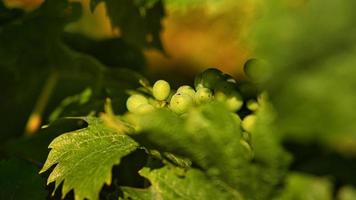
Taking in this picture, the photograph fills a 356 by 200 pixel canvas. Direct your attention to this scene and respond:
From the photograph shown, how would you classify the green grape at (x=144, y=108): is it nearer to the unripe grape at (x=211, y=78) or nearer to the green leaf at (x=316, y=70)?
the unripe grape at (x=211, y=78)

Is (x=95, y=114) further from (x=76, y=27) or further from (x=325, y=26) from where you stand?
(x=76, y=27)

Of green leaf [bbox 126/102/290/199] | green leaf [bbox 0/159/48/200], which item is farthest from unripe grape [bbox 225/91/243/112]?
green leaf [bbox 0/159/48/200]

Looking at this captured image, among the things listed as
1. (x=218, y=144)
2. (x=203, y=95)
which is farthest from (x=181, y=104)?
(x=218, y=144)

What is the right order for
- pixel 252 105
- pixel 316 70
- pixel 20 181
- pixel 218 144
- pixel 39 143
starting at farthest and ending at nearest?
pixel 39 143
pixel 20 181
pixel 252 105
pixel 218 144
pixel 316 70

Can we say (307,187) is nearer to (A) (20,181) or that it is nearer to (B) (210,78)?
(B) (210,78)

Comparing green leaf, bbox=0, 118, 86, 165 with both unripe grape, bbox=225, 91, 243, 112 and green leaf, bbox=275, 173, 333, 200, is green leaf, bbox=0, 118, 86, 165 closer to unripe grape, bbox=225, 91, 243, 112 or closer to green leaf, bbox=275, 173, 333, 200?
unripe grape, bbox=225, 91, 243, 112

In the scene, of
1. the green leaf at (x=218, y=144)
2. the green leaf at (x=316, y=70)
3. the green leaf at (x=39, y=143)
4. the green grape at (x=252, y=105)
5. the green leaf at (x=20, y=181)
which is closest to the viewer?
the green leaf at (x=316, y=70)

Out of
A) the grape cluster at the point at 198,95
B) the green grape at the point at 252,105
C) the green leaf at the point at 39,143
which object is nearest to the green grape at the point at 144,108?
the grape cluster at the point at 198,95
